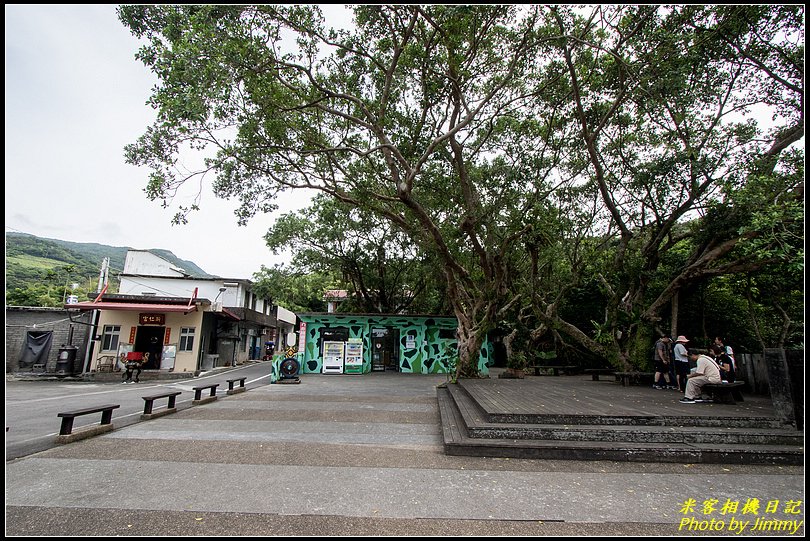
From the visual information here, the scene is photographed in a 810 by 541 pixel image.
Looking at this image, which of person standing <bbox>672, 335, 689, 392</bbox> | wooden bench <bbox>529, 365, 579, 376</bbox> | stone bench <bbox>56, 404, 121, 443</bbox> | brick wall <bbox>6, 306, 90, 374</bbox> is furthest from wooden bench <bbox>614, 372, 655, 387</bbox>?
brick wall <bbox>6, 306, 90, 374</bbox>

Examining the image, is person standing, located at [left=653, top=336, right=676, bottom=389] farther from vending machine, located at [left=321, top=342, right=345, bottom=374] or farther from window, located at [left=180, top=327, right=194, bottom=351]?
window, located at [left=180, top=327, right=194, bottom=351]

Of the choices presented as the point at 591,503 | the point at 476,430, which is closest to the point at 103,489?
the point at 476,430

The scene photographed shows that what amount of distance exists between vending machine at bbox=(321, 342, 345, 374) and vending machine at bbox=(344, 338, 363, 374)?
0.28m

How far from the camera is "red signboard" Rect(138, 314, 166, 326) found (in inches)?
738

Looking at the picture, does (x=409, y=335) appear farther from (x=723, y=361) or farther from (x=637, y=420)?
(x=637, y=420)

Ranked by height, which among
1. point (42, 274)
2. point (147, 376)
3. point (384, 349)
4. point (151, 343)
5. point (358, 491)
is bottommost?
point (358, 491)

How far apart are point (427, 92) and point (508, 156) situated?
12.5ft

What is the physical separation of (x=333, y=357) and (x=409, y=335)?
3742 millimetres

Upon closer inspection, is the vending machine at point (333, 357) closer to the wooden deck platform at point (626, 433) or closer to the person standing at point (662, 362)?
the wooden deck platform at point (626, 433)

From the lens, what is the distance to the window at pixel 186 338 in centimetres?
1919

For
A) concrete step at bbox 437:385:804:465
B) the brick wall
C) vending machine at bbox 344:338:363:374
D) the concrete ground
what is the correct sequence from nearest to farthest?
the concrete ground → concrete step at bbox 437:385:804:465 → the brick wall → vending machine at bbox 344:338:363:374

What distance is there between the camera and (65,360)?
17078 mm

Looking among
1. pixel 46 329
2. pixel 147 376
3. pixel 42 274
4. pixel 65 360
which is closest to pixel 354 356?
pixel 147 376

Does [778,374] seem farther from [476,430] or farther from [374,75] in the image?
[374,75]
